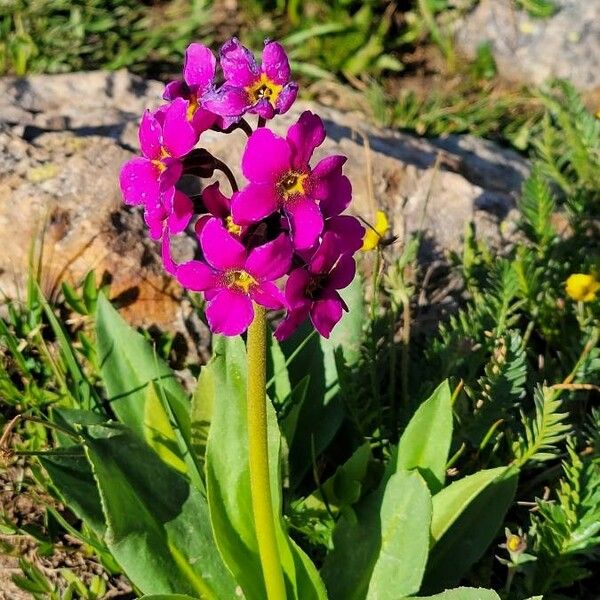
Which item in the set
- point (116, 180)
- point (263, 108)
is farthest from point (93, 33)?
point (263, 108)

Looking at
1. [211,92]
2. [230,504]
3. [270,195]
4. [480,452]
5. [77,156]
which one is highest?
[211,92]

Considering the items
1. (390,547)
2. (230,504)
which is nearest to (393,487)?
(390,547)

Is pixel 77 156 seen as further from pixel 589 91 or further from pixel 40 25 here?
pixel 589 91

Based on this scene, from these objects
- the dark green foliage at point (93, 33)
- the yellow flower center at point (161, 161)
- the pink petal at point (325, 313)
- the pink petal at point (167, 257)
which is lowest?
the dark green foliage at point (93, 33)

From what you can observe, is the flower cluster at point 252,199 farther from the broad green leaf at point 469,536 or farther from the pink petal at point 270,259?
the broad green leaf at point 469,536

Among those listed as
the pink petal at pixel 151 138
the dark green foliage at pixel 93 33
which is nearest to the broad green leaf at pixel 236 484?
the pink petal at pixel 151 138

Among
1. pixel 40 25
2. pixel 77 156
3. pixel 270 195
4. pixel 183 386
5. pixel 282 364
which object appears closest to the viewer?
pixel 270 195

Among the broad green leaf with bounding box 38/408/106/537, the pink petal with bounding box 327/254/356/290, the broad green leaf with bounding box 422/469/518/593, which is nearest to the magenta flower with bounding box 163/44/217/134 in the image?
the pink petal with bounding box 327/254/356/290
